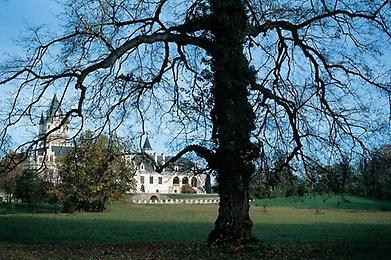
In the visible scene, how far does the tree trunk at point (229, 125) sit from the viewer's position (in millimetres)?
14352

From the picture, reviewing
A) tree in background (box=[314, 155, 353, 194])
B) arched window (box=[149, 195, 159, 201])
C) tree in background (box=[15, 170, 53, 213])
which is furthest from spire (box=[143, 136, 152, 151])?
arched window (box=[149, 195, 159, 201])

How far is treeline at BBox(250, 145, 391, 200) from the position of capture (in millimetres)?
14359

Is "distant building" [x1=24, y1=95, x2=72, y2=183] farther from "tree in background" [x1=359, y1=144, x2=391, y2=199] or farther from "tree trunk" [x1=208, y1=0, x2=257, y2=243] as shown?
"tree in background" [x1=359, y1=144, x2=391, y2=199]

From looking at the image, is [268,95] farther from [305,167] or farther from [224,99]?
[305,167]

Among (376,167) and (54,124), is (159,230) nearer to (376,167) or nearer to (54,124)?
(54,124)

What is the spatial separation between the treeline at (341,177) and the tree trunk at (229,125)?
4.13 ft

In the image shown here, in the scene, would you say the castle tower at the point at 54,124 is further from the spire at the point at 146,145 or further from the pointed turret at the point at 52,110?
the spire at the point at 146,145

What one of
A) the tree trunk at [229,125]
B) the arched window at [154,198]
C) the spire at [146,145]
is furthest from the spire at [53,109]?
the arched window at [154,198]

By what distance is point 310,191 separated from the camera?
17250 millimetres

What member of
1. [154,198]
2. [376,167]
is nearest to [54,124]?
[376,167]

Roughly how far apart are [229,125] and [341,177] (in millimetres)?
4071

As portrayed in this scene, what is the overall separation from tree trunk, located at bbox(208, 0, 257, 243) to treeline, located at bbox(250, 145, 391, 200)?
126 centimetres

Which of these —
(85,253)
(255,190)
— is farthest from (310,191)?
(85,253)

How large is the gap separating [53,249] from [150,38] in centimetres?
710
